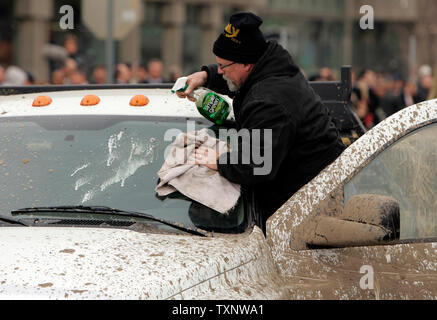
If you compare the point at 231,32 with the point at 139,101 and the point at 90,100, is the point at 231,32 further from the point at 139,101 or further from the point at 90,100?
the point at 90,100

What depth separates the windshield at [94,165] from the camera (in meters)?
3.57

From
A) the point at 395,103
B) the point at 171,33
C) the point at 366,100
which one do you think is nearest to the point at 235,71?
the point at 366,100

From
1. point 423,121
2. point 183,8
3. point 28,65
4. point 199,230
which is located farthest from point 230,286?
point 183,8

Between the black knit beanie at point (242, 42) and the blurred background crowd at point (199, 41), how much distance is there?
527 cm

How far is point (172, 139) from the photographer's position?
3.94m

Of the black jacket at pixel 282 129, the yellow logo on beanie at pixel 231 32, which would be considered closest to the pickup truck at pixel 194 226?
the black jacket at pixel 282 129

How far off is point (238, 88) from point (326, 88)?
128 centimetres

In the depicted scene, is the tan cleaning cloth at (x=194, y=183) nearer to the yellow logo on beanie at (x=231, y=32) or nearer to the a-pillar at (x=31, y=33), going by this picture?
the yellow logo on beanie at (x=231, y=32)

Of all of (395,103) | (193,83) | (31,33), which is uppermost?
(193,83)

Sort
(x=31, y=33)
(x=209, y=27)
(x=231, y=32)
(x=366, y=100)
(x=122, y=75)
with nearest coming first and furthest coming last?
(x=231, y=32), (x=122, y=75), (x=366, y=100), (x=31, y=33), (x=209, y=27)

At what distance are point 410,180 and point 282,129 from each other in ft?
1.77

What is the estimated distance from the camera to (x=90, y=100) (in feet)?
14.0

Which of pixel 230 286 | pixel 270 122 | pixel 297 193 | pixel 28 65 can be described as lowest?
pixel 28 65

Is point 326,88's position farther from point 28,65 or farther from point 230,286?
point 28,65
